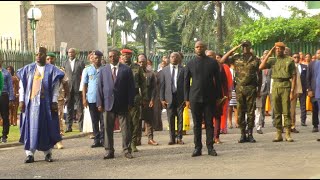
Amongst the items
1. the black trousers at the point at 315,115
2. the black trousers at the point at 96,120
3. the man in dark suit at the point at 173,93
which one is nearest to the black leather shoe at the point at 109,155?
the black trousers at the point at 96,120

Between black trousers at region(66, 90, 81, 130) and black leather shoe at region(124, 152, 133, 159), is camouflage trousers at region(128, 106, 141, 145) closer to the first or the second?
black leather shoe at region(124, 152, 133, 159)

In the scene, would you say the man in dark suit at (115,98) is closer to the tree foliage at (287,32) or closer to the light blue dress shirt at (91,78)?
the light blue dress shirt at (91,78)

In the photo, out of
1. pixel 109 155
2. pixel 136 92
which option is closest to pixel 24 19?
pixel 136 92

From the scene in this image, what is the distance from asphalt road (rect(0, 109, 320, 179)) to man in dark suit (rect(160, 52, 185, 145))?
1.44ft

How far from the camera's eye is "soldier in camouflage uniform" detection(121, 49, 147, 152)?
47.8ft

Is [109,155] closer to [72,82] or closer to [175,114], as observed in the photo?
[175,114]

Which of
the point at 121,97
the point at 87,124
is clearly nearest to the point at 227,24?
the point at 87,124

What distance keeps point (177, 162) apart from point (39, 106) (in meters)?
2.57

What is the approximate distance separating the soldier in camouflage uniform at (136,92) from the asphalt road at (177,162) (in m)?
0.39

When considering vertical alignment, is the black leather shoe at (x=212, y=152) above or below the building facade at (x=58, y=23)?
below

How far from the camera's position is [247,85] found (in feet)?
52.7

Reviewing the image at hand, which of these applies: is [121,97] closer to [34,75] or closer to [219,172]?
[34,75]

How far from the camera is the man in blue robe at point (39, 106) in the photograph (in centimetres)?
1322

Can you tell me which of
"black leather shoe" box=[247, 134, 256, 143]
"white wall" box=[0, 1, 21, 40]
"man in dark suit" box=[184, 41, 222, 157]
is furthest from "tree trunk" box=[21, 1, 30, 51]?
"man in dark suit" box=[184, 41, 222, 157]
